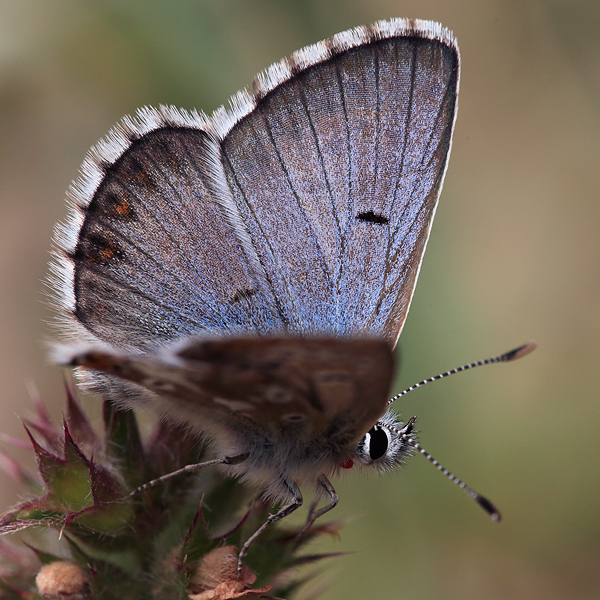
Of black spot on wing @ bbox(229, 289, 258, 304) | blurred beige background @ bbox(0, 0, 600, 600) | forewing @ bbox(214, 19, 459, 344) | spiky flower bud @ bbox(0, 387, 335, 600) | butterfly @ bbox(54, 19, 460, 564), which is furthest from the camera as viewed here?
blurred beige background @ bbox(0, 0, 600, 600)

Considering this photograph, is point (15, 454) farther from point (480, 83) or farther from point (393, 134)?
point (480, 83)

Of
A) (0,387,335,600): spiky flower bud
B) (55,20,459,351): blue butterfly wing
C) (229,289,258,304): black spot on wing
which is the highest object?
(55,20,459,351): blue butterfly wing

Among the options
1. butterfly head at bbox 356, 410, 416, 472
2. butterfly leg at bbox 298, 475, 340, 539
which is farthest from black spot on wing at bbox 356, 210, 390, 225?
butterfly leg at bbox 298, 475, 340, 539

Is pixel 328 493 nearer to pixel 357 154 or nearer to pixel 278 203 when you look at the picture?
pixel 278 203

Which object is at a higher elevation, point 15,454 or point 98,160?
point 98,160

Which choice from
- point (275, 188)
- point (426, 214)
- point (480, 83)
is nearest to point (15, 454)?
point (275, 188)

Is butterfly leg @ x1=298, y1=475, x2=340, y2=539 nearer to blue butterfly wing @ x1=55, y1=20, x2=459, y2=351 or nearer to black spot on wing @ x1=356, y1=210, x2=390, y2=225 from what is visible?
blue butterfly wing @ x1=55, y1=20, x2=459, y2=351

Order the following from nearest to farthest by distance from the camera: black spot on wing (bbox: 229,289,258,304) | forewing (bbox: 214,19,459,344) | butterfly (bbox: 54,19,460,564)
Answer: butterfly (bbox: 54,19,460,564) < black spot on wing (bbox: 229,289,258,304) < forewing (bbox: 214,19,459,344)

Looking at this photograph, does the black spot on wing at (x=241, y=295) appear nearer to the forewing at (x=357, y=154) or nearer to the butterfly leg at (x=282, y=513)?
the forewing at (x=357, y=154)
